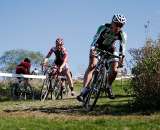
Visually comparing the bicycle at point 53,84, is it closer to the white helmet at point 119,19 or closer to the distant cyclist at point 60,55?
the distant cyclist at point 60,55

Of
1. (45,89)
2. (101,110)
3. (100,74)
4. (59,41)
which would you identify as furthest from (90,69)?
(45,89)

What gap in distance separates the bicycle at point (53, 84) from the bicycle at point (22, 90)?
77.7 inches

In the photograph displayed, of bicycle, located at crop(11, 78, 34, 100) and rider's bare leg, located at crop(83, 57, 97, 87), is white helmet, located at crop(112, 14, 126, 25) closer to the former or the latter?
rider's bare leg, located at crop(83, 57, 97, 87)

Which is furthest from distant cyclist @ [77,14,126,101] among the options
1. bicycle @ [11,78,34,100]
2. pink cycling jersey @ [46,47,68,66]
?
bicycle @ [11,78,34,100]

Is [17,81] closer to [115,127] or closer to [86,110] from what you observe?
[86,110]

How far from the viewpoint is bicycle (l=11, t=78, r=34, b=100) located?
880 inches

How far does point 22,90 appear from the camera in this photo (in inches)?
879

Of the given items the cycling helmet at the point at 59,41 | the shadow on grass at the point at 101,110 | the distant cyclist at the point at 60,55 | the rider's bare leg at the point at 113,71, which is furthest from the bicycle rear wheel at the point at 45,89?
the rider's bare leg at the point at 113,71

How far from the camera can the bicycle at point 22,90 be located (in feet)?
73.3

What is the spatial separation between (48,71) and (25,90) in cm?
296

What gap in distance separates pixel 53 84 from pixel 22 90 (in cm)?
257

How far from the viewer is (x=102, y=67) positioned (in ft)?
43.2

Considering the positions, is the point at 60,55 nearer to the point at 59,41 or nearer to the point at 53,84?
the point at 59,41

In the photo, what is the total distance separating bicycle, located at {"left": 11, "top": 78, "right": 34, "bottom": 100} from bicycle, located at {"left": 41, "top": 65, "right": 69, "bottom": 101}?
77.7 inches
